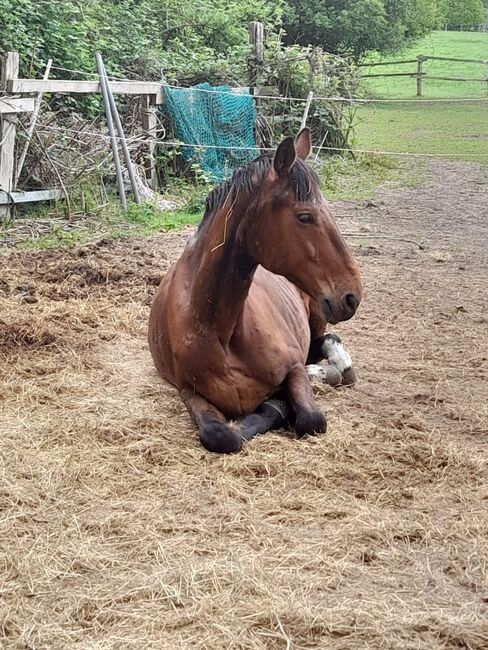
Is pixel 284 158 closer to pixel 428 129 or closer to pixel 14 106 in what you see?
pixel 14 106

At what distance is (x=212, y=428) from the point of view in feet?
12.1

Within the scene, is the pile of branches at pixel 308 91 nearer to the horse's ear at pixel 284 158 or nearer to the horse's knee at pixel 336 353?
the horse's knee at pixel 336 353

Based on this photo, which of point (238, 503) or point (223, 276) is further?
point (223, 276)

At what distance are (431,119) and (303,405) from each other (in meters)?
18.2

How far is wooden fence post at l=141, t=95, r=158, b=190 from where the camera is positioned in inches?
415

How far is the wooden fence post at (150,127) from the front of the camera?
10531 millimetres

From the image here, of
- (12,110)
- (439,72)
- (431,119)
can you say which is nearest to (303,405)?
(12,110)

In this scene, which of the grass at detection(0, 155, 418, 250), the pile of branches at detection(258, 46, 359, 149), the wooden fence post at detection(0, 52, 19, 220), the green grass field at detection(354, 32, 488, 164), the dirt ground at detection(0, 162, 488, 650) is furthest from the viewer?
the green grass field at detection(354, 32, 488, 164)

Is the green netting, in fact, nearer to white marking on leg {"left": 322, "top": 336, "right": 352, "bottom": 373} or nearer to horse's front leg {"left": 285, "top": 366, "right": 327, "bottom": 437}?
white marking on leg {"left": 322, "top": 336, "right": 352, "bottom": 373}

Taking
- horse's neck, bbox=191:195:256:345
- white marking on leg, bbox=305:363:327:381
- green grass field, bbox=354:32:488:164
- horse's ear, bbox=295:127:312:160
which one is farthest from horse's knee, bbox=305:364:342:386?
green grass field, bbox=354:32:488:164

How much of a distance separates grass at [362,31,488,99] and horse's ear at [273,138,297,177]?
1743 centimetres

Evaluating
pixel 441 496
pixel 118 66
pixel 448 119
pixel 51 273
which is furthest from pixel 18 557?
pixel 448 119

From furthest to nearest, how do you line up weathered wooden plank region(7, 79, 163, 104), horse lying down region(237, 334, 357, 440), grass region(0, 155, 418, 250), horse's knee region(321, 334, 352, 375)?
weathered wooden plank region(7, 79, 163, 104) < grass region(0, 155, 418, 250) < horse's knee region(321, 334, 352, 375) < horse lying down region(237, 334, 357, 440)

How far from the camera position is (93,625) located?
240cm
